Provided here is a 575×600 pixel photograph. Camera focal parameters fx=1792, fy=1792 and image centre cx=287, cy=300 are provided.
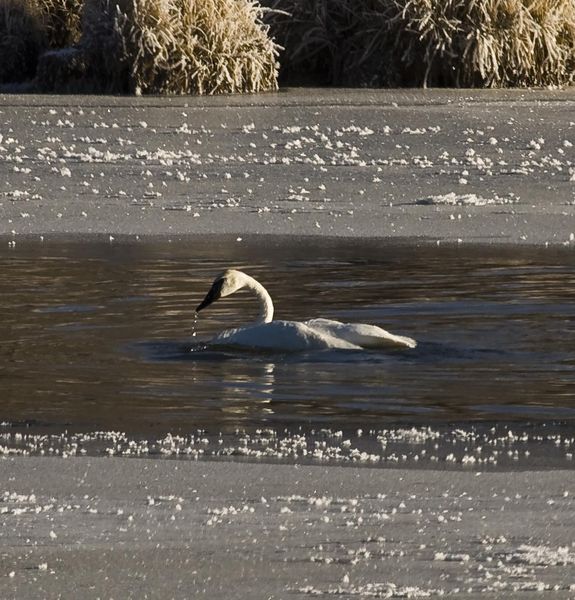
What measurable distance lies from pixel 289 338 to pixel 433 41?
14320 millimetres

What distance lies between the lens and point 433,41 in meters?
22.1

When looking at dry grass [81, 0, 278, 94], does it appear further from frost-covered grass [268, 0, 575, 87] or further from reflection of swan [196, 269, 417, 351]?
reflection of swan [196, 269, 417, 351]

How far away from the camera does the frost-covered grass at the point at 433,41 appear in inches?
864

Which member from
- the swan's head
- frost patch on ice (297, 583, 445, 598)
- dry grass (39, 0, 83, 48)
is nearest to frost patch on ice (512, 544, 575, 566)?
frost patch on ice (297, 583, 445, 598)

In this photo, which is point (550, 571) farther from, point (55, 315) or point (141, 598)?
point (55, 315)

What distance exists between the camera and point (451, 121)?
17.9 meters

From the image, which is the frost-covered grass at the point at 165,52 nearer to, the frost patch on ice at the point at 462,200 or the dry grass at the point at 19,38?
the dry grass at the point at 19,38

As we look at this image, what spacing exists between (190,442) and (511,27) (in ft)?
53.8

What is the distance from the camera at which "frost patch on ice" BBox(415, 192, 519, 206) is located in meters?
13.4

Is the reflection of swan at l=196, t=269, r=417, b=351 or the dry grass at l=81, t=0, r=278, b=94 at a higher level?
the dry grass at l=81, t=0, r=278, b=94

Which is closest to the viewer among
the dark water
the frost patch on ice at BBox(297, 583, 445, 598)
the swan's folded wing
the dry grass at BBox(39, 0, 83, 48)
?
the frost patch on ice at BBox(297, 583, 445, 598)

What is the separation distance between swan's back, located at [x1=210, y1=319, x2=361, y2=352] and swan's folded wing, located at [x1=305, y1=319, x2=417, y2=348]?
2 centimetres

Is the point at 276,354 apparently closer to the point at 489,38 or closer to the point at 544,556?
the point at 544,556

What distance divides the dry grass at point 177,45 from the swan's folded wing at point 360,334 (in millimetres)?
13137
